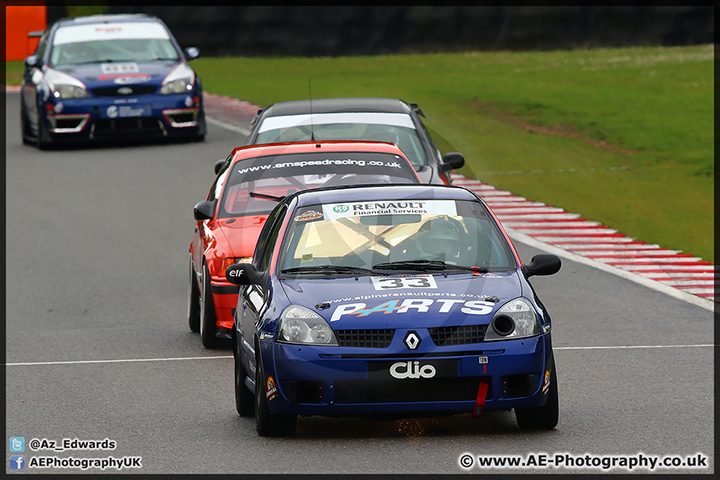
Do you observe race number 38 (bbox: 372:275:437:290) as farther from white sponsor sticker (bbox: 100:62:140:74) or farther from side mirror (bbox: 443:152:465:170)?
white sponsor sticker (bbox: 100:62:140:74)

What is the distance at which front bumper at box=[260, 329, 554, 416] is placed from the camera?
711cm

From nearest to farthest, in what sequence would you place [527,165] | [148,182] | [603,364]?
1. [603,364]
2. [148,182]
3. [527,165]

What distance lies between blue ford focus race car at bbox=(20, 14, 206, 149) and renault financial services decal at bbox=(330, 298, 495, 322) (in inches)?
571

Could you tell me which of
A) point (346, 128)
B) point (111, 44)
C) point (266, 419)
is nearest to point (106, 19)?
point (111, 44)

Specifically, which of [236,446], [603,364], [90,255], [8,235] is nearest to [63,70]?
[8,235]

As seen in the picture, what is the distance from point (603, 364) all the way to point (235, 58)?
29.3 meters

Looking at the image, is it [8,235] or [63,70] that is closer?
[8,235]

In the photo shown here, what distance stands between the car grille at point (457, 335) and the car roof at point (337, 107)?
7412 millimetres

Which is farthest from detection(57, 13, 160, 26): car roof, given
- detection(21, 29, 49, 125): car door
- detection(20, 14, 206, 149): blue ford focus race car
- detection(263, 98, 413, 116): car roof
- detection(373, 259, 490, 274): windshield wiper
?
detection(373, 259, 490, 274): windshield wiper

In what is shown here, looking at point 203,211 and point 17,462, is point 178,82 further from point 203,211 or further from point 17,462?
point 17,462

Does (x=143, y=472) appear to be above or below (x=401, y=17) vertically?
above

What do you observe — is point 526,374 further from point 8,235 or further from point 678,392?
point 8,235

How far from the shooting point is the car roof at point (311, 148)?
38.2 feet

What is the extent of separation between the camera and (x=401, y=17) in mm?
36688
